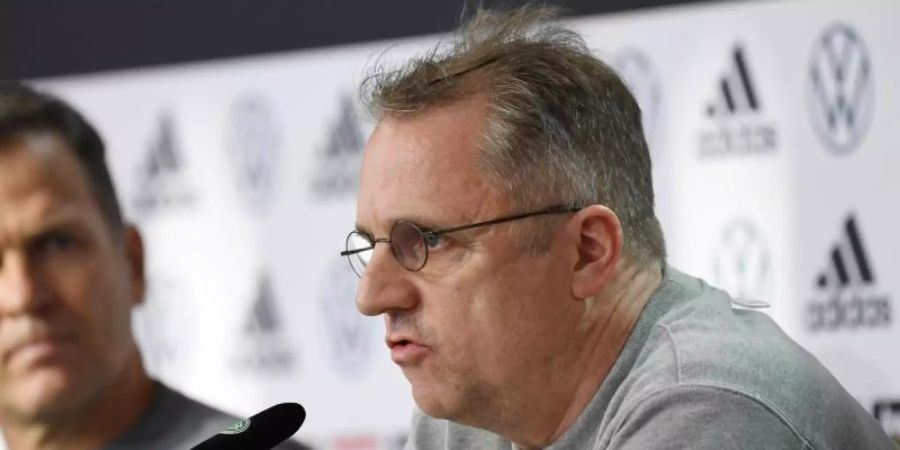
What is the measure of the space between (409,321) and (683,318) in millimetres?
399

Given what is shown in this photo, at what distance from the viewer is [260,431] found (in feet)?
5.33

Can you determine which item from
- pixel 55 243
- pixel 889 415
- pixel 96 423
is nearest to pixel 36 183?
pixel 55 243

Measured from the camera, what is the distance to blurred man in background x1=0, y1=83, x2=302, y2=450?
2762 millimetres

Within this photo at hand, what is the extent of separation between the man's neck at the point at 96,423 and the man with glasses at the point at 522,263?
1092mm

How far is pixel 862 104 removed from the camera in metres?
3.25

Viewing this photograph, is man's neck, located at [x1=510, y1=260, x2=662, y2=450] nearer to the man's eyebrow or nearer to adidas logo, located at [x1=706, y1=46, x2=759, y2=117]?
the man's eyebrow

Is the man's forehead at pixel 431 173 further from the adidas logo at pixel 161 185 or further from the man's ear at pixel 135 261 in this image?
the adidas logo at pixel 161 185

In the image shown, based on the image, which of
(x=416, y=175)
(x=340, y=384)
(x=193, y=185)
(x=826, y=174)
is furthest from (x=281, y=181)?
(x=416, y=175)

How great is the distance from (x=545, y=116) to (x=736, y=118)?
1.58 meters

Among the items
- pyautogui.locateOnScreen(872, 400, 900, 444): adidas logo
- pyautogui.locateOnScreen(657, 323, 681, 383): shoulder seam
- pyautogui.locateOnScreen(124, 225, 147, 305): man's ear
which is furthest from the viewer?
pyautogui.locateOnScreen(872, 400, 900, 444): adidas logo

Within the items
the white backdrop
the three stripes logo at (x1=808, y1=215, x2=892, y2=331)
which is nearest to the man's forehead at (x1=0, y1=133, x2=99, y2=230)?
the white backdrop

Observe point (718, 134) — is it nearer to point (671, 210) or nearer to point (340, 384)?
point (671, 210)

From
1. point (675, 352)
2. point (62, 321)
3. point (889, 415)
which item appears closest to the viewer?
point (675, 352)

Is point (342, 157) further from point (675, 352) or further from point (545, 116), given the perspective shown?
point (675, 352)
